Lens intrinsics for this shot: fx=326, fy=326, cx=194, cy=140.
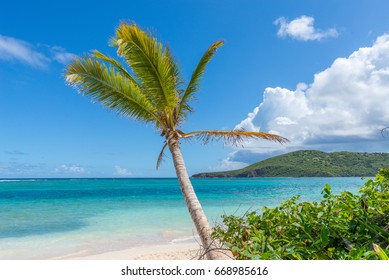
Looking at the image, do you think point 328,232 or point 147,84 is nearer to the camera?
point 328,232

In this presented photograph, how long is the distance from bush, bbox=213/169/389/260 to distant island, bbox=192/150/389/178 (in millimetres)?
61086

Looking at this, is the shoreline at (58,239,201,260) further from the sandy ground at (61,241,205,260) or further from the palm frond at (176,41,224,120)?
the palm frond at (176,41,224,120)

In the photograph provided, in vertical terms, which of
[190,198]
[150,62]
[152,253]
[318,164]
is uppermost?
[150,62]

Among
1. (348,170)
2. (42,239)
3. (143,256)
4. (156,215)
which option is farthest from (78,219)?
(348,170)

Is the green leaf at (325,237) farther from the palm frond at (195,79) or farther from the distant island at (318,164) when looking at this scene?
the distant island at (318,164)

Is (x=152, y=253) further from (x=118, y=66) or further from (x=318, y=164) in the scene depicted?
(x=318, y=164)

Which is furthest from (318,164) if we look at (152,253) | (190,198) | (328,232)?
(328,232)

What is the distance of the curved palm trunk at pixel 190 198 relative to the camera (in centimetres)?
495

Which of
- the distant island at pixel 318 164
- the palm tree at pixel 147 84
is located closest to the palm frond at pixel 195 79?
the palm tree at pixel 147 84

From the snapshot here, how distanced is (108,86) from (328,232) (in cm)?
593

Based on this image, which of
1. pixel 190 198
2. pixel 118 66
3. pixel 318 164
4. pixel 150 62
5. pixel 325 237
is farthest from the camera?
pixel 318 164

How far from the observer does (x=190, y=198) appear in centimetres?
543

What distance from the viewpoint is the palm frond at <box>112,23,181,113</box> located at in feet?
19.0

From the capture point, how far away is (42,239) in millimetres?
13742
